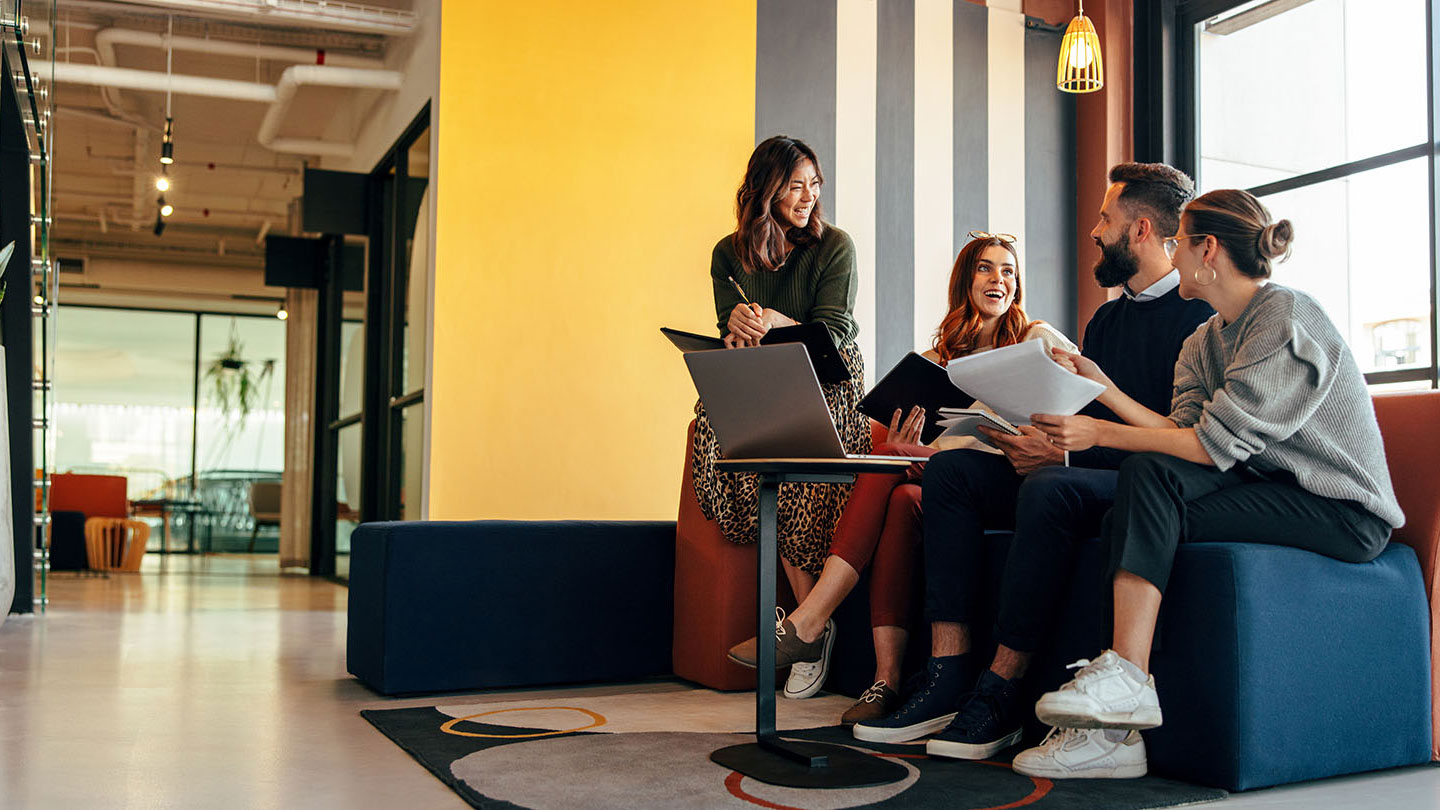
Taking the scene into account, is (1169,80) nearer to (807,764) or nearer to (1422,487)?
(1422,487)

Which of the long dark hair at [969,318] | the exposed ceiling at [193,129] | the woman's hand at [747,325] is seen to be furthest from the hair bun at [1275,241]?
the exposed ceiling at [193,129]

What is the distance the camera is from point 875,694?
2721 mm

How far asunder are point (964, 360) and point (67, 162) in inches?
363

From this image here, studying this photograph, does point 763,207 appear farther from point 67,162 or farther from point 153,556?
point 153,556

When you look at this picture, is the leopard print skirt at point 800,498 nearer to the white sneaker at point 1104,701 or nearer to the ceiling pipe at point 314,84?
the white sneaker at point 1104,701

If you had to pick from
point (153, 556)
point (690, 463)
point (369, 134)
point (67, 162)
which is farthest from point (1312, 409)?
point (153, 556)

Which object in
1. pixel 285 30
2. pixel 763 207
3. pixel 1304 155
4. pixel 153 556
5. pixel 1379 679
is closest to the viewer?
pixel 1379 679

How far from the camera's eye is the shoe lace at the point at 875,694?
8.90 feet

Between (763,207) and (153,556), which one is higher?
(763,207)

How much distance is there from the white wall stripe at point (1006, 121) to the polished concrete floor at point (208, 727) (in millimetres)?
3403

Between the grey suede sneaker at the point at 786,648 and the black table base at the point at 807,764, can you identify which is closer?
the black table base at the point at 807,764

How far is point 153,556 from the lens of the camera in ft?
40.3

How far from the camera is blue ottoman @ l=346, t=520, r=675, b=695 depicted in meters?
3.09

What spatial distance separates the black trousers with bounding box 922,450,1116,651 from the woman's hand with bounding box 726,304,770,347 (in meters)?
0.50
